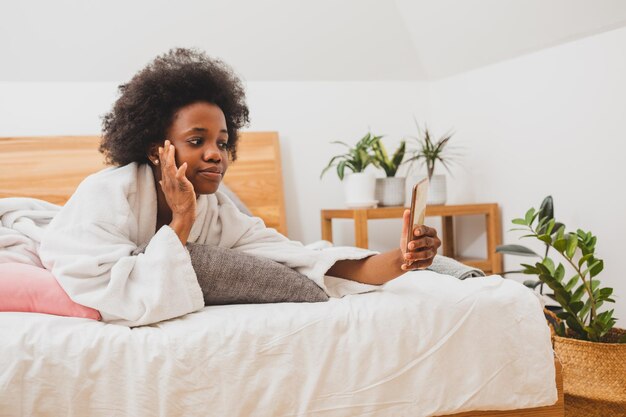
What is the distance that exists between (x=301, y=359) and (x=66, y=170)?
207 centimetres

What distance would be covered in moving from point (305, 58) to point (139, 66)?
2.58 ft

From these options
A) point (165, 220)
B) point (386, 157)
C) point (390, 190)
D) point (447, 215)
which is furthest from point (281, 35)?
point (165, 220)

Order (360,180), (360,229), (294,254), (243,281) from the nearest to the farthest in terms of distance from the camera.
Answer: (243,281)
(294,254)
(360,229)
(360,180)

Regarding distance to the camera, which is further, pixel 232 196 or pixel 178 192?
pixel 232 196

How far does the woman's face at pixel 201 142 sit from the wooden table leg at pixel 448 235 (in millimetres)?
1977

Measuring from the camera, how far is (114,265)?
48.8 inches

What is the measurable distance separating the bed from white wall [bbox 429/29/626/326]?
4.05 feet

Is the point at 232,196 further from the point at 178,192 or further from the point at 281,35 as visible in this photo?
the point at 178,192

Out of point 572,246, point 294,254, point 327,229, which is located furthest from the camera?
point 327,229

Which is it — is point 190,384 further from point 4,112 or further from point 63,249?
point 4,112

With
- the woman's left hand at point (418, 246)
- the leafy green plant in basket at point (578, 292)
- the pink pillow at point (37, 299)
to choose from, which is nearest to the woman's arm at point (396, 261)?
the woman's left hand at point (418, 246)

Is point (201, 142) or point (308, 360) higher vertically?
point (201, 142)

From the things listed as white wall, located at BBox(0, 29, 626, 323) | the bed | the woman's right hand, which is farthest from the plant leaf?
the woman's right hand

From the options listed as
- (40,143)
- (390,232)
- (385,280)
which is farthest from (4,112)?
(385,280)
